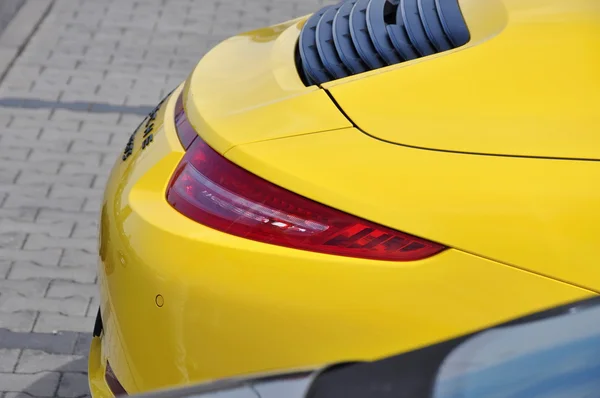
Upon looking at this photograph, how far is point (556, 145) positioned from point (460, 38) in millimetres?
542

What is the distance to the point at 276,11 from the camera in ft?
23.0

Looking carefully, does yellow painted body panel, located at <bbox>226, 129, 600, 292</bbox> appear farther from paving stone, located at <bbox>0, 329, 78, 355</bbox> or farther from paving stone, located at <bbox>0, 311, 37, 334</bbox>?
paving stone, located at <bbox>0, 311, 37, 334</bbox>

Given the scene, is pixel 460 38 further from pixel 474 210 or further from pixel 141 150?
pixel 141 150

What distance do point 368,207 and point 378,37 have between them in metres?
0.72

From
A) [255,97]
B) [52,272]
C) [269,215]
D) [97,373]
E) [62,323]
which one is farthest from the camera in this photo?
[52,272]

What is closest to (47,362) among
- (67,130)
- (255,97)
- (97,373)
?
(97,373)

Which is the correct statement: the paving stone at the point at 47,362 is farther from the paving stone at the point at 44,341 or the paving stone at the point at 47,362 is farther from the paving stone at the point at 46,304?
the paving stone at the point at 46,304

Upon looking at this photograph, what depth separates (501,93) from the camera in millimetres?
1921

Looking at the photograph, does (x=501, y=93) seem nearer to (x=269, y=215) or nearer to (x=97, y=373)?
(x=269, y=215)

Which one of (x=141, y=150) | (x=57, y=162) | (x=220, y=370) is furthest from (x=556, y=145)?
(x=57, y=162)

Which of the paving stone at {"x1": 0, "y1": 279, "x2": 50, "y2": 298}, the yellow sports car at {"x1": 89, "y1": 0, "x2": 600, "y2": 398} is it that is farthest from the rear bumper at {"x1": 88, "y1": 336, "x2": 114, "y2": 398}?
the paving stone at {"x1": 0, "y1": 279, "x2": 50, "y2": 298}

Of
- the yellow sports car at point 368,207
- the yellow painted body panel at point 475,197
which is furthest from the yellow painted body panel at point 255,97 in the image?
the yellow painted body panel at point 475,197

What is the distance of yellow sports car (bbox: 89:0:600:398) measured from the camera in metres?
1.71

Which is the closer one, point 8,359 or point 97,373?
point 97,373
